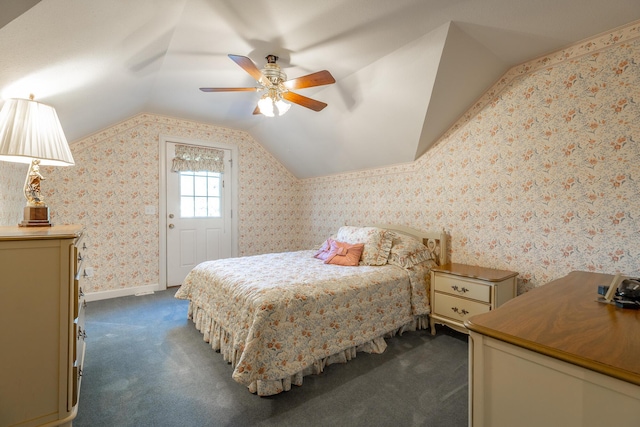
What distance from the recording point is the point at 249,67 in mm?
2090

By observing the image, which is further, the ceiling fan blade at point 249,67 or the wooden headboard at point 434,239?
the wooden headboard at point 434,239

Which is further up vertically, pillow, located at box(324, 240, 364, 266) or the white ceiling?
the white ceiling

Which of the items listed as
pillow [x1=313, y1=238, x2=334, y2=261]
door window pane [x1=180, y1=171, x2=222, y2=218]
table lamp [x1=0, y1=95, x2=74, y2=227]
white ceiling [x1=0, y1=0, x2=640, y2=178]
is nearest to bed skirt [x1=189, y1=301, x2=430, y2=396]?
pillow [x1=313, y1=238, x2=334, y2=261]

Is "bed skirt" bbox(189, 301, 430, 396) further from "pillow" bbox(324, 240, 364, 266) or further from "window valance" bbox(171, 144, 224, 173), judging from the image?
"window valance" bbox(171, 144, 224, 173)

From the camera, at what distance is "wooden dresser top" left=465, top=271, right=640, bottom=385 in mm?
770

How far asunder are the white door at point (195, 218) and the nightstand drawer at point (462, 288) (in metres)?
3.34

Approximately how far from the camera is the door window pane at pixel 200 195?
4270 millimetres

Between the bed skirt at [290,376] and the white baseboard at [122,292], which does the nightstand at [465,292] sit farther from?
the white baseboard at [122,292]

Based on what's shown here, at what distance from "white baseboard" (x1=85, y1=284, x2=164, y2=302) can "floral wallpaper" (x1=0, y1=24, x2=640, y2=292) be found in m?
0.08

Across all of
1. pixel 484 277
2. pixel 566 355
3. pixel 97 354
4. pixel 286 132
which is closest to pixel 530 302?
pixel 566 355

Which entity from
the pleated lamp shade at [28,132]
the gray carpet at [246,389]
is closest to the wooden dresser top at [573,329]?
the gray carpet at [246,389]

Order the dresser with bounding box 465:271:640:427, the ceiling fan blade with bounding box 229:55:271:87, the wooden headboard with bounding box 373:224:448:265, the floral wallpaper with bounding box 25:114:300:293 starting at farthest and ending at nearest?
the floral wallpaper with bounding box 25:114:300:293 → the wooden headboard with bounding box 373:224:448:265 → the ceiling fan blade with bounding box 229:55:271:87 → the dresser with bounding box 465:271:640:427

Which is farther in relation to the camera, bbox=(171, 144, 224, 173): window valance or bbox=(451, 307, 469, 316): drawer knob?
bbox=(171, 144, 224, 173): window valance

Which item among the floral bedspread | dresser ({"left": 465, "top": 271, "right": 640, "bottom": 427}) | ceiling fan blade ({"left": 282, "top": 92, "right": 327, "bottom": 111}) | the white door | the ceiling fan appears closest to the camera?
dresser ({"left": 465, "top": 271, "right": 640, "bottom": 427})
